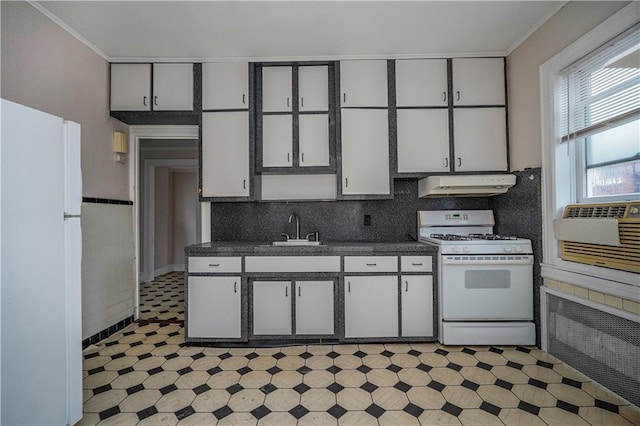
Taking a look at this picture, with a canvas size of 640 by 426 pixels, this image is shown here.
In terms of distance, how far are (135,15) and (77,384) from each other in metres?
2.58

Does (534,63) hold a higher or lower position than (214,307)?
higher

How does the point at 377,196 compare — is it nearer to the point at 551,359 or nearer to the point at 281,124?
the point at 281,124

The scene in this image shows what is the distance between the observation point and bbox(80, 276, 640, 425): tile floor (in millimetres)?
1708

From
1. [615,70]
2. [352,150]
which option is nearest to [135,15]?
[352,150]

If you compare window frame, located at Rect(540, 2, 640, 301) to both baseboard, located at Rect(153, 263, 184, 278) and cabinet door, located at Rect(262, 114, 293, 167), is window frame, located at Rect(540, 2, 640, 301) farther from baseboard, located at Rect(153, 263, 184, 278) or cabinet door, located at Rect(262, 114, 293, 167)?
baseboard, located at Rect(153, 263, 184, 278)

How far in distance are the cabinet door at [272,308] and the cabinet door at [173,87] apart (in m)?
1.92

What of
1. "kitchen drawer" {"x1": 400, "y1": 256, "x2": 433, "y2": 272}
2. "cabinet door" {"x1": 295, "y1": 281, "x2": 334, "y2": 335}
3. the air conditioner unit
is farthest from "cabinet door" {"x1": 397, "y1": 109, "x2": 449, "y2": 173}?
"cabinet door" {"x1": 295, "y1": 281, "x2": 334, "y2": 335}

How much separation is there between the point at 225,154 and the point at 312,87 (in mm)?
1097

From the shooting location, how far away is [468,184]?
275 centimetres

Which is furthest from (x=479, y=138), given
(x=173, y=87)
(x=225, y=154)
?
(x=173, y=87)

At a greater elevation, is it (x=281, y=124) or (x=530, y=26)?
(x=530, y=26)

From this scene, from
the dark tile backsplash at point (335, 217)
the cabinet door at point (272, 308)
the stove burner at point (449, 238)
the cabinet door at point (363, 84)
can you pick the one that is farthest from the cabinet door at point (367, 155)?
the cabinet door at point (272, 308)

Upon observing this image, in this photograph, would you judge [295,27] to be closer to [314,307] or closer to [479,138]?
[479,138]

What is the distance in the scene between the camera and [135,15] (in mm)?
2334
